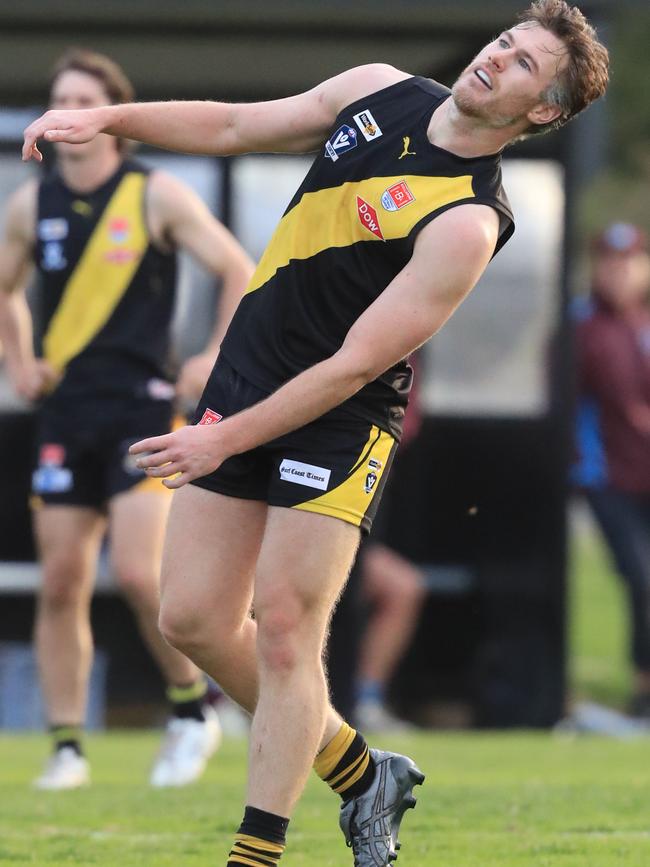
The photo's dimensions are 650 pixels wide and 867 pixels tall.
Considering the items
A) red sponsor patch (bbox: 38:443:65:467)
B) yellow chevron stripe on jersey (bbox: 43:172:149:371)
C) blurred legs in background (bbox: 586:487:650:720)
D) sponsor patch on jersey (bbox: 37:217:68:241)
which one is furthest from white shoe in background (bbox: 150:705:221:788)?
blurred legs in background (bbox: 586:487:650:720)

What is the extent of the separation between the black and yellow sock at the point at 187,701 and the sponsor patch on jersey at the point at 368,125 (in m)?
3.17

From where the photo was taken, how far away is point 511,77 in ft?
15.0

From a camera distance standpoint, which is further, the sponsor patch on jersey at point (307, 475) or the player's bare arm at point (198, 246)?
the player's bare arm at point (198, 246)

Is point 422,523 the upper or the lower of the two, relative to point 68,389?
lower

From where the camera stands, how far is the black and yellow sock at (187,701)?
727 centimetres

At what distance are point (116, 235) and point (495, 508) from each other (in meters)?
4.10

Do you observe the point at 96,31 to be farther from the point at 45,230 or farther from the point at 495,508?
the point at 495,508

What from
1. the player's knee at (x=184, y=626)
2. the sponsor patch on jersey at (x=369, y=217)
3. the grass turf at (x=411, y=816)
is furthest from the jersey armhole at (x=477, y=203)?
the grass turf at (x=411, y=816)

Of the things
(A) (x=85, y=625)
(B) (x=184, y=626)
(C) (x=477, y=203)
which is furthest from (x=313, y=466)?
(A) (x=85, y=625)

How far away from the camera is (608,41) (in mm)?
12102

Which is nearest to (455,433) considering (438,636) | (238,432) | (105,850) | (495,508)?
(495,508)

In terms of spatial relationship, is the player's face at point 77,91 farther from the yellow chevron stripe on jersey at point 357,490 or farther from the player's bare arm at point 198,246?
the yellow chevron stripe on jersey at point 357,490

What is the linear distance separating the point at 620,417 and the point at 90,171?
14.1 feet

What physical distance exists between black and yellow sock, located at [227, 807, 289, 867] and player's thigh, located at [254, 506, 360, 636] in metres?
0.47
